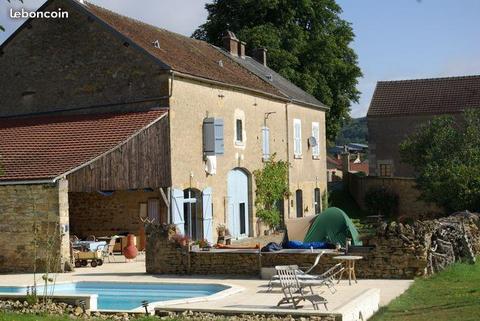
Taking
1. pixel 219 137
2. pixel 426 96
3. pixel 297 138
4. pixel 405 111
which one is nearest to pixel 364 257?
pixel 219 137

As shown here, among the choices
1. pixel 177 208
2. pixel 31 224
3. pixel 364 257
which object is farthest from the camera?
pixel 177 208

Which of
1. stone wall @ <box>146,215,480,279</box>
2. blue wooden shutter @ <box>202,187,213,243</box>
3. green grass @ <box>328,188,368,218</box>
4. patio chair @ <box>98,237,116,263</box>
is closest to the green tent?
stone wall @ <box>146,215,480,279</box>

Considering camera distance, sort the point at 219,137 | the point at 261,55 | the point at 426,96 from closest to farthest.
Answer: the point at 219,137 → the point at 261,55 → the point at 426,96

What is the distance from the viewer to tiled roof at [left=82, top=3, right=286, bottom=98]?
23766 millimetres

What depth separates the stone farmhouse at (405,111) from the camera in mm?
41188

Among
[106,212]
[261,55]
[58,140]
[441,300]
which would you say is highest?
[261,55]

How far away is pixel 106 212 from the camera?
23.9 meters

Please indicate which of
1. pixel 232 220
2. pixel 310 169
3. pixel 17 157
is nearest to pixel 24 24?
pixel 17 157

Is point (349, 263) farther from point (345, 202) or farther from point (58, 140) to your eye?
point (345, 202)

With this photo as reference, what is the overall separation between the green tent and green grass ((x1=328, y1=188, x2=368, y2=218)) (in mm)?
16389

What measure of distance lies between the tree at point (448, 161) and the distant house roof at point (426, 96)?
344 inches

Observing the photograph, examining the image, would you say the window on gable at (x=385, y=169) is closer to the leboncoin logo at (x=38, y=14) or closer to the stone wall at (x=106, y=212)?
the stone wall at (x=106, y=212)

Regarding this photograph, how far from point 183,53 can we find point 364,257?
1241 cm

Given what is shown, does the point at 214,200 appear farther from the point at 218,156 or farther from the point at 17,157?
the point at 17,157
